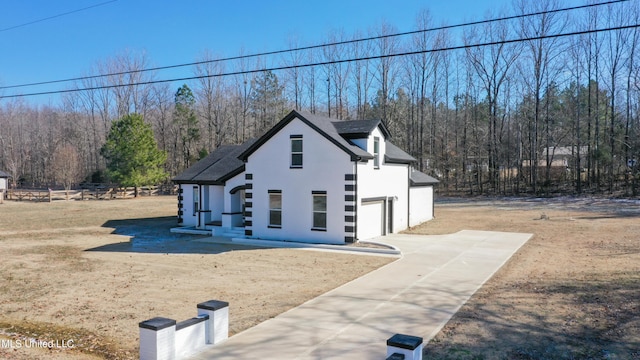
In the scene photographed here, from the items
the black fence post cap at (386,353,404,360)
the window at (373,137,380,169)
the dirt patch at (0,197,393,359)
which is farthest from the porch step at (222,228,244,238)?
the black fence post cap at (386,353,404,360)

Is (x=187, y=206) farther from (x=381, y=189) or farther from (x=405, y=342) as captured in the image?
(x=405, y=342)

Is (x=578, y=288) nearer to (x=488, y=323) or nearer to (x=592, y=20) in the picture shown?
(x=488, y=323)

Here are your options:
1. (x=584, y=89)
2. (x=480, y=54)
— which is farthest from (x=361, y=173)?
(x=584, y=89)

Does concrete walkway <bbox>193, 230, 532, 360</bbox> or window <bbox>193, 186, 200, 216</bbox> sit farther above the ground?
window <bbox>193, 186, 200, 216</bbox>

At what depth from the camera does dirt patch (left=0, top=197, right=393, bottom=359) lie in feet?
24.8

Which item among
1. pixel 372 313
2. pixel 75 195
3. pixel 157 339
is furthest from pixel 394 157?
pixel 75 195

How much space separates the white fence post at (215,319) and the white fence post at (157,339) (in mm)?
771

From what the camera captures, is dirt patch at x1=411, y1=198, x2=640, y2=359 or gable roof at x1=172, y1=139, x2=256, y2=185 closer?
dirt patch at x1=411, y1=198, x2=640, y2=359

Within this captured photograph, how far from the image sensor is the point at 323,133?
57.7ft

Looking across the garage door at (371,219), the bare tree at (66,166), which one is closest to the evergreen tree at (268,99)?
the bare tree at (66,166)

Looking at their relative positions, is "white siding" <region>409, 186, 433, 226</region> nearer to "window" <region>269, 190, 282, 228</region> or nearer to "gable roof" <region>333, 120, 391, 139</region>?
"gable roof" <region>333, 120, 391, 139</region>

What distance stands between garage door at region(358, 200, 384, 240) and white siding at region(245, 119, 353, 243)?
36.1 inches

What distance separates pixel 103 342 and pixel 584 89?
180ft

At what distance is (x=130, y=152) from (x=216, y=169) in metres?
25.2
